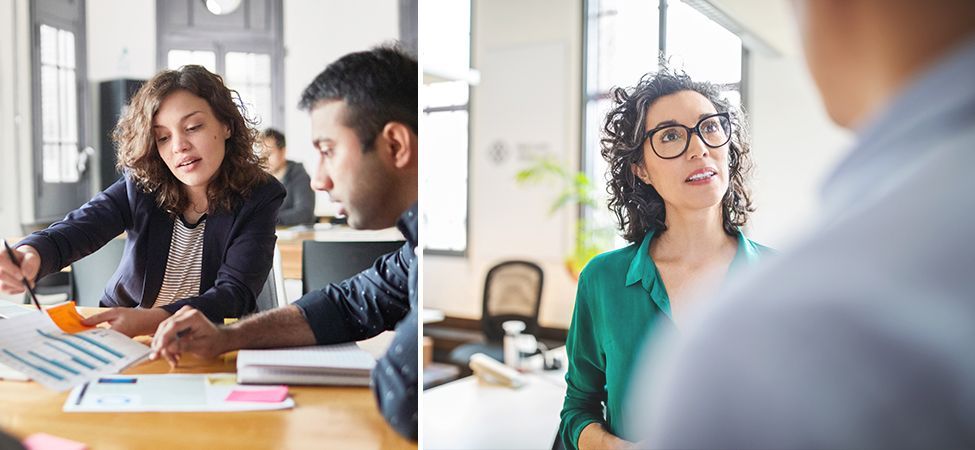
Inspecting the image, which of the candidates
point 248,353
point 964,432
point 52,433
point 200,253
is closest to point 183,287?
point 200,253

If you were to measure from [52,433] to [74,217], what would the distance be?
0.49m

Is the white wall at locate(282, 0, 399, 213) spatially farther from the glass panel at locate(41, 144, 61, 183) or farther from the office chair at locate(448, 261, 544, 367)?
the office chair at locate(448, 261, 544, 367)

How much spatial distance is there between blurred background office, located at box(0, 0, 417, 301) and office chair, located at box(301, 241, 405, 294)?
0.02 m

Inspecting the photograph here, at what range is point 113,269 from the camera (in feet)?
5.96

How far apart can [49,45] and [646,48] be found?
144 centimetres

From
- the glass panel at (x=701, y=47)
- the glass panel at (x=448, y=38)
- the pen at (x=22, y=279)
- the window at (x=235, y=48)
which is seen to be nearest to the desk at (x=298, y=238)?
the window at (x=235, y=48)

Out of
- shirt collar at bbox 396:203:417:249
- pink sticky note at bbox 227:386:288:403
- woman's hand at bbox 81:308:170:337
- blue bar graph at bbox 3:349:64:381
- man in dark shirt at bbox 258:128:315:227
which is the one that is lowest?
pink sticky note at bbox 227:386:288:403

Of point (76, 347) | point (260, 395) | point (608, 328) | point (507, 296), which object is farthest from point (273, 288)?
point (507, 296)

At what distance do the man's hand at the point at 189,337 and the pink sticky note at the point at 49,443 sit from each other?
0.24 metres

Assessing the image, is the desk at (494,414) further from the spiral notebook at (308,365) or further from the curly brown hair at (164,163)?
the curly brown hair at (164,163)

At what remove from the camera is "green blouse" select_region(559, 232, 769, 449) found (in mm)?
1715

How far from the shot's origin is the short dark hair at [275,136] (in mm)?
1796

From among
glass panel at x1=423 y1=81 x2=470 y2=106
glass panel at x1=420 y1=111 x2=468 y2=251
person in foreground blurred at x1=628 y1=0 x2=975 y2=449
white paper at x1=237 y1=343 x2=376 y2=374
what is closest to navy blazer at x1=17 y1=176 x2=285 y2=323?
white paper at x1=237 y1=343 x2=376 y2=374

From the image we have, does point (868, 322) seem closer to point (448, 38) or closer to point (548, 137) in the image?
point (548, 137)
